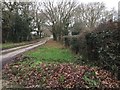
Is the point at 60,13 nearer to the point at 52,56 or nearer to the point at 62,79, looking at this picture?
the point at 52,56

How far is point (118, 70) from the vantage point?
725cm

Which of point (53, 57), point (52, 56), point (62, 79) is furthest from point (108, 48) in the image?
point (52, 56)

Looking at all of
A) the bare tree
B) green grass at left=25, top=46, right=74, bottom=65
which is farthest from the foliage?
the bare tree

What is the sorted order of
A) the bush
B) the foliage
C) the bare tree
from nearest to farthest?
the foliage → the bush → the bare tree

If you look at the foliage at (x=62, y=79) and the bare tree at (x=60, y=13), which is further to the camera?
the bare tree at (x=60, y=13)

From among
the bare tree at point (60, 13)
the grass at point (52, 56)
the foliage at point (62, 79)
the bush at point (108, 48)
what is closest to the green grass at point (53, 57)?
the grass at point (52, 56)

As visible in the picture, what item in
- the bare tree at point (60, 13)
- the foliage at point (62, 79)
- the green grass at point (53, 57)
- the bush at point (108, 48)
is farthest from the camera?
the bare tree at point (60, 13)

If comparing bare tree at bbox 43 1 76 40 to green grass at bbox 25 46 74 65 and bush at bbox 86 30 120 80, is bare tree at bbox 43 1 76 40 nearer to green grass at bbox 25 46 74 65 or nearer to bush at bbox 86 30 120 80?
green grass at bbox 25 46 74 65

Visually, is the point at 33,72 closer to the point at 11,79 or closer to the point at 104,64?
the point at 11,79

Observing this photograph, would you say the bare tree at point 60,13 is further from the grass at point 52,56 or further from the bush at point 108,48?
the bush at point 108,48

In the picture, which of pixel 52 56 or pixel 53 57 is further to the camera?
pixel 52 56

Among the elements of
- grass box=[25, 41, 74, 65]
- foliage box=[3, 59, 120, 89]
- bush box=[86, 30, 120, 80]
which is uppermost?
bush box=[86, 30, 120, 80]

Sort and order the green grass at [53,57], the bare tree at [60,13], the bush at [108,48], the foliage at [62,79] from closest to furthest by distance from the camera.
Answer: the foliage at [62,79], the bush at [108,48], the green grass at [53,57], the bare tree at [60,13]

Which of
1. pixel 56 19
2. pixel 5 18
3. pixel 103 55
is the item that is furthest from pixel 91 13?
pixel 103 55
